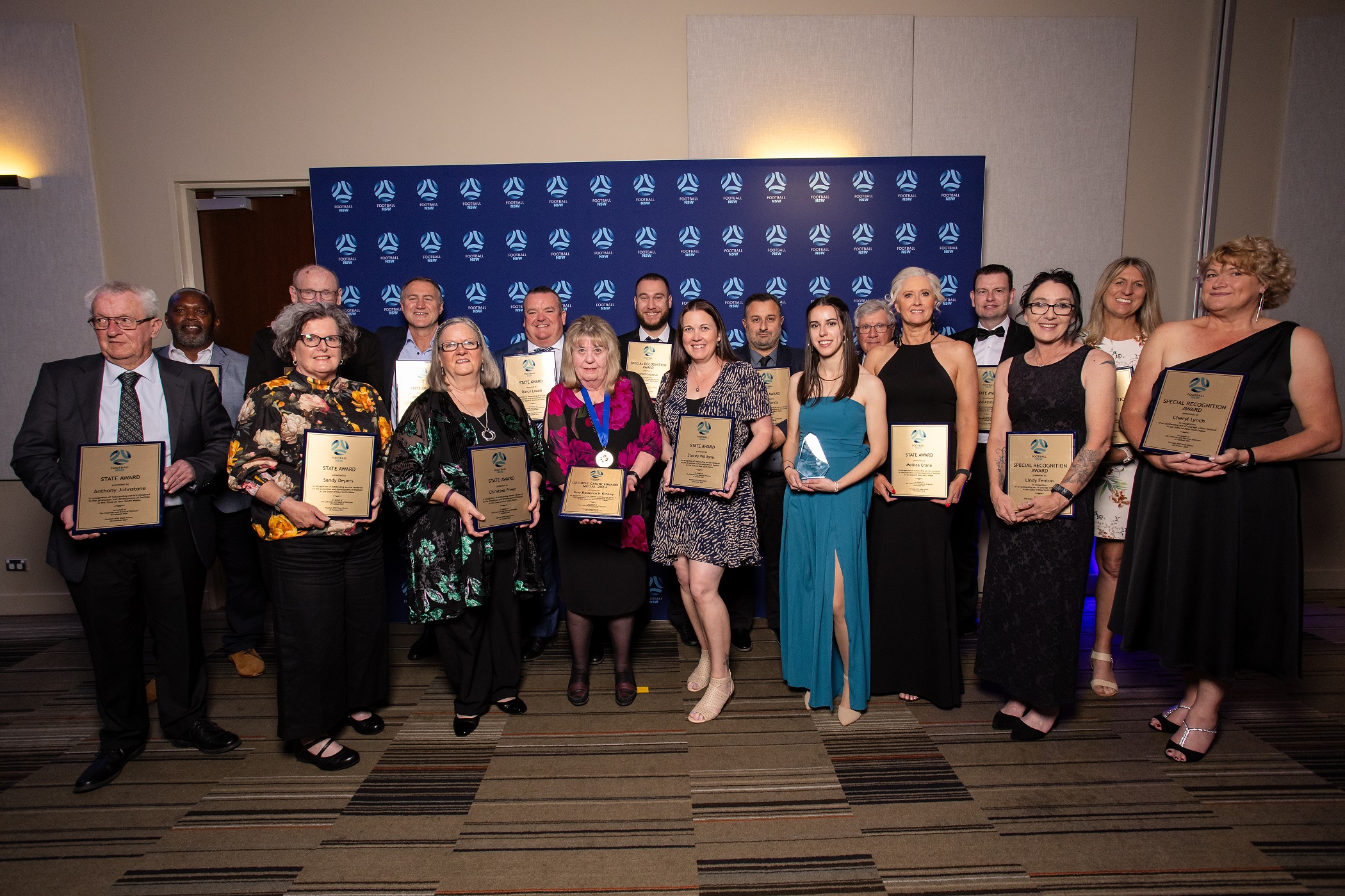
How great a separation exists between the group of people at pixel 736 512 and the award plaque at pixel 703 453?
103mm

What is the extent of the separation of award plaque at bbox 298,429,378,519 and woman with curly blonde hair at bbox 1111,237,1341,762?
9.84 feet

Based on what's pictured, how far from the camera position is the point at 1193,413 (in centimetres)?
240

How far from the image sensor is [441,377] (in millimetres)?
2779

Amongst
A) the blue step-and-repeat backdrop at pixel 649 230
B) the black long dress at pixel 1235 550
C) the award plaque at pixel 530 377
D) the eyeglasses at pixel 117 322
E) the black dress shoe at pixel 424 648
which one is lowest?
the black dress shoe at pixel 424 648

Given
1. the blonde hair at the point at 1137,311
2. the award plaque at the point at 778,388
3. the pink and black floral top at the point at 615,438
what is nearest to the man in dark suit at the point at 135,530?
the pink and black floral top at the point at 615,438

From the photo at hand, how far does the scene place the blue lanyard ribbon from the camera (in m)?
2.94

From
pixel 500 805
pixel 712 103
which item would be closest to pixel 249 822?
pixel 500 805

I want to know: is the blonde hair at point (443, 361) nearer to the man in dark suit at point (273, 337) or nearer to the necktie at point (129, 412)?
the man in dark suit at point (273, 337)

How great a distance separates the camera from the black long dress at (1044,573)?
2.63m

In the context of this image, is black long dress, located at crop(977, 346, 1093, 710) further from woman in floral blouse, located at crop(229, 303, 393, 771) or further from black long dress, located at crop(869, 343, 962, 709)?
woman in floral blouse, located at crop(229, 303, 393, 771)

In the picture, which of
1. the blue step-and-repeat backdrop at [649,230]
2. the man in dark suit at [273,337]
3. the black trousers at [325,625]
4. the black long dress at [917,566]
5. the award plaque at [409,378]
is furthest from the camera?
the blue step-and-repeat backdrop at [649,230]

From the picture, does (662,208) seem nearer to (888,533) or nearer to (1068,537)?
(888,533)

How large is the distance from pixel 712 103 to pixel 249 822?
4.52 metres

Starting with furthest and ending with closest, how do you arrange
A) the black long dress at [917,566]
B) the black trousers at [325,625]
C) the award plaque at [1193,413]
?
the black long dress at [917,566] → the black trousers at [325,625] → the award plaque at [1193,413]
